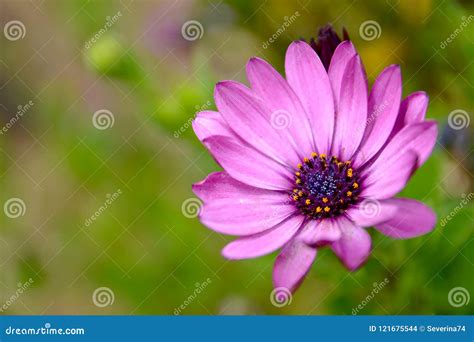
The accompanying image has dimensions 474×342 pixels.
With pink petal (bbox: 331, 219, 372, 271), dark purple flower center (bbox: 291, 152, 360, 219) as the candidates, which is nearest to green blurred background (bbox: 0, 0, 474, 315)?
dark purple flower center (bbox: 291, 152, 360, 219)

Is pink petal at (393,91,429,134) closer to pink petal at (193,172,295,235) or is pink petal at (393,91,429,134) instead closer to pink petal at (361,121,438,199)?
pink petal at (361,121,438,199)

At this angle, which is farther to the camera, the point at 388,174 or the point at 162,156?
the point at 162,156

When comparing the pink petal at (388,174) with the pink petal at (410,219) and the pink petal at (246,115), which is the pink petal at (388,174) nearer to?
the pink petal at (410,219)

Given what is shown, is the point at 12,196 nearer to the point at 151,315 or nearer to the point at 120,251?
the point at 120,251

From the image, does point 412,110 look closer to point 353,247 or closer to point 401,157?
point 401,157

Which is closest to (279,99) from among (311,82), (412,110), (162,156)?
(311,82)

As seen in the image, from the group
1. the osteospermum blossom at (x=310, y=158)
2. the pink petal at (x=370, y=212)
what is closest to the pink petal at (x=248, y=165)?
the osteospermum blossom at (x=310, y=158)
